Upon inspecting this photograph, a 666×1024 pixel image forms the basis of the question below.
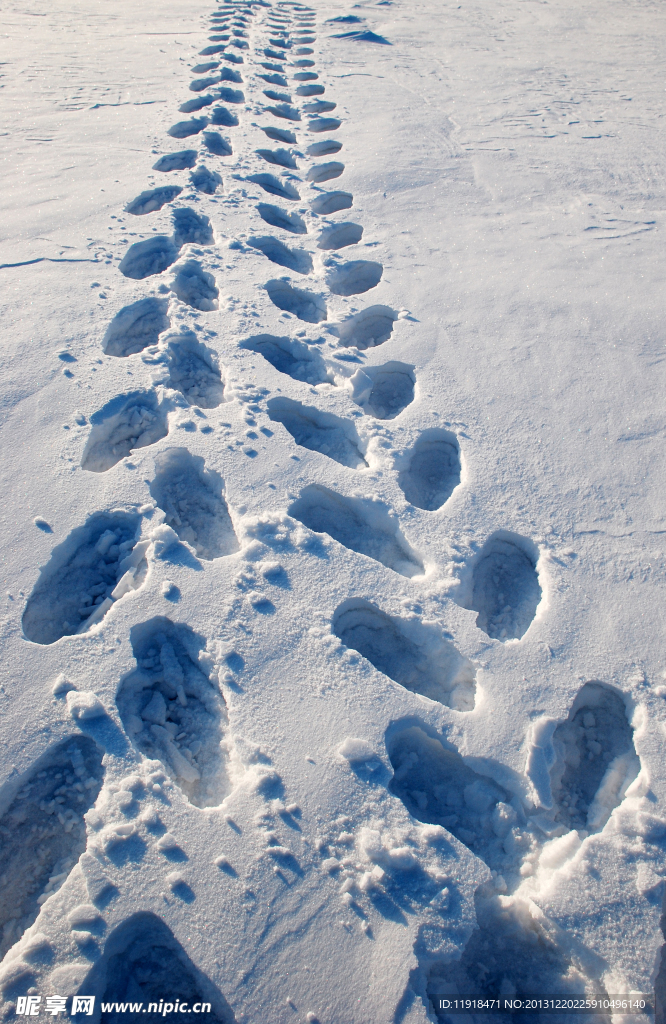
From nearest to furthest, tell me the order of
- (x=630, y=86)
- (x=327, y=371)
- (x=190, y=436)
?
1. (x=190, y=436)
2. (x=327, y=371)
3. (x=630, y=86)

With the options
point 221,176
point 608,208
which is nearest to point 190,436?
point 221,176

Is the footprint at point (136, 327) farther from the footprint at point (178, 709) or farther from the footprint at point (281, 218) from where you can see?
the footprint at point (178, 709)

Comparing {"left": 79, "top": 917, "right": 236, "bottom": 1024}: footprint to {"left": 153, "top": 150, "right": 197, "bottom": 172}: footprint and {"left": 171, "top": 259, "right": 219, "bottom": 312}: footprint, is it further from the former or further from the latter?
{"left": 153, "top": 150, "right": 197, "bottom": 172}: footprint

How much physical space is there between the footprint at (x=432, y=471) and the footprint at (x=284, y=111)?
2.88 metres

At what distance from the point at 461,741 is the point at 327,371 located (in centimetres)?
128

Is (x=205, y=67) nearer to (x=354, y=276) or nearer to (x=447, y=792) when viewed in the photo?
(x=354, y=276)

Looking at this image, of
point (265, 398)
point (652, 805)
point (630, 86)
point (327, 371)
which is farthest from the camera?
point (630, 86)

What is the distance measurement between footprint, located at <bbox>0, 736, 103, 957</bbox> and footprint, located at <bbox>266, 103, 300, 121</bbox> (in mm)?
3796

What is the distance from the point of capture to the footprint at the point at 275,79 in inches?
158

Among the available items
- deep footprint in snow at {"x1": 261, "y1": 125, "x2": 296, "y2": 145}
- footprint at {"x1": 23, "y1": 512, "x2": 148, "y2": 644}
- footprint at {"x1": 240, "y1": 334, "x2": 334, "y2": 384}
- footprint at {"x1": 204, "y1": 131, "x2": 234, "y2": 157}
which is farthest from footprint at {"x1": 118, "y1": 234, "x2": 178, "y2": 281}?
deep footprint in snow at {"x1": 261, "y1": 125, "x2": 296, "y2": 145}

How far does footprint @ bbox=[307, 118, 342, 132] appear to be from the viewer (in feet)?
11.6

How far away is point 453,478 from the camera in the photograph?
1787 millimetres

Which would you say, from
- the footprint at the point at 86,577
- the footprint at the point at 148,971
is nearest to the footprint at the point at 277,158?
the footprint at the point at 86,577

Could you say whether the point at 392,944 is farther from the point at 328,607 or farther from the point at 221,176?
the point at 221,176
